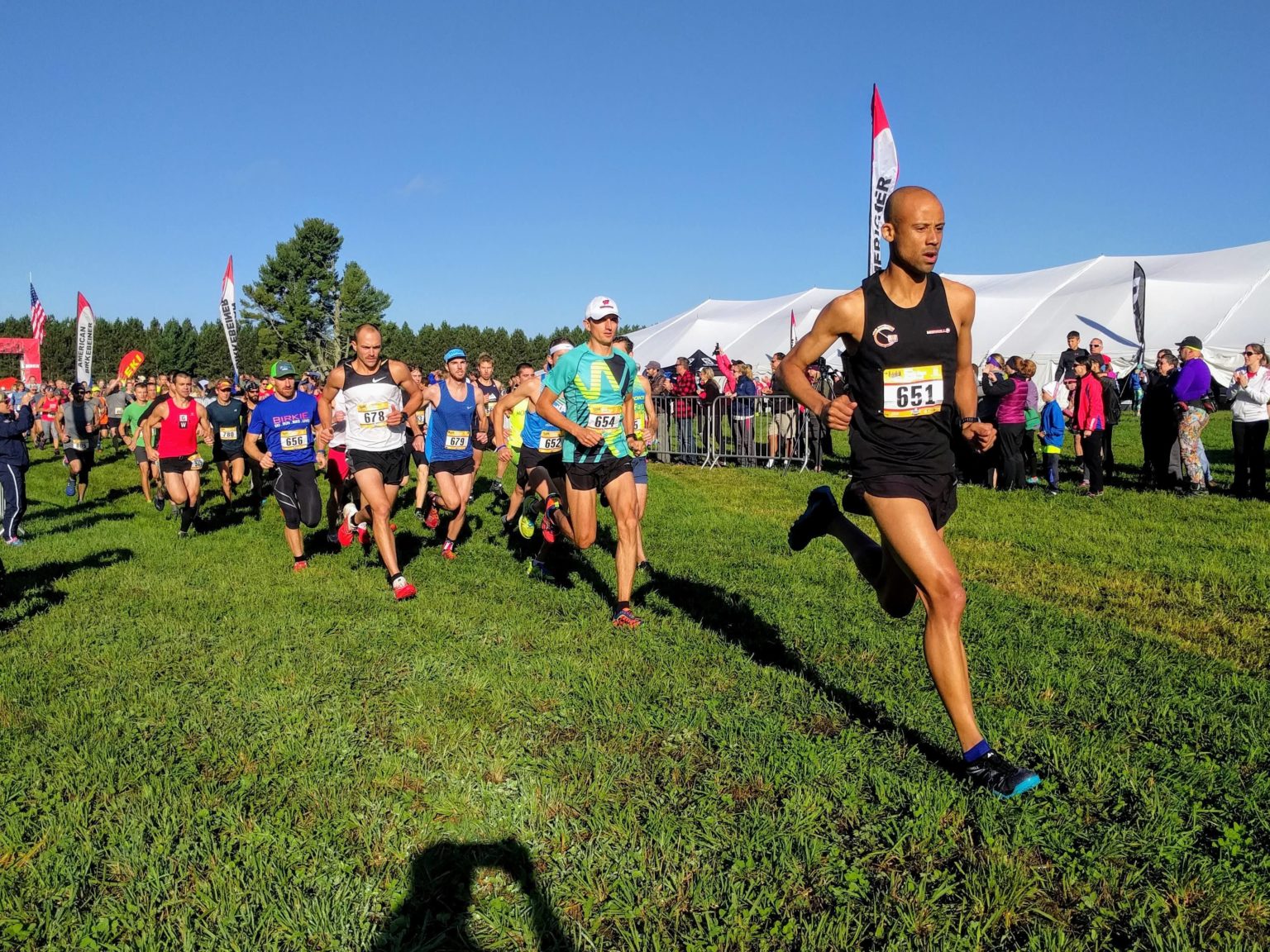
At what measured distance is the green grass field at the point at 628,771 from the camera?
2.87 meters

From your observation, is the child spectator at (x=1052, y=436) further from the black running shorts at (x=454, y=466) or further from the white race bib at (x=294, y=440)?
the white race bib at (x=294, y=440)

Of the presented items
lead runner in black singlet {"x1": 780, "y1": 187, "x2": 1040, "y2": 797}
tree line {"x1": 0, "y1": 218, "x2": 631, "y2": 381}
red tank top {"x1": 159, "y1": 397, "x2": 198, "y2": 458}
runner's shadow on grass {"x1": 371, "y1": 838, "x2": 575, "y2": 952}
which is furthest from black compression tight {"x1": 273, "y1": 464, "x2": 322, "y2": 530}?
tree line {"x1": 0, "y1": 218, "x2": 631, "y2": 381}

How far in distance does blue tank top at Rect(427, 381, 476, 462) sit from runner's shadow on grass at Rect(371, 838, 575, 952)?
6.82 metres

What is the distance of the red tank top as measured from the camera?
37.8 ft

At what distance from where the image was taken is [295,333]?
3433 inches

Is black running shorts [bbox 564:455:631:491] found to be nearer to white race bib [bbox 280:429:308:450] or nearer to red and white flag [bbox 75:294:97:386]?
white race bib [bbox 280:429:308:450]

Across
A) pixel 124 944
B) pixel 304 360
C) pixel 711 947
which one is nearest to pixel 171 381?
pixel 124 944

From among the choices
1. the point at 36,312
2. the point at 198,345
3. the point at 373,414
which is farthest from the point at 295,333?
the point at 373,414

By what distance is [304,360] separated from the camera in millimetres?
90312

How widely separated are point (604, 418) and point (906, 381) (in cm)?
326

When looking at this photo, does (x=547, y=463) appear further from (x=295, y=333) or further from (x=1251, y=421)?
(x=295, y=333)

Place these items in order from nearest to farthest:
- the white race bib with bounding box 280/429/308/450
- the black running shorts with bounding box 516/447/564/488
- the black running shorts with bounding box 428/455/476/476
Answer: the black running shorts with bounding box 516/447/564/488 → the white race bib with bounding box 280/429/308/450 → the black running shorts with bounding box 428/455/476/476

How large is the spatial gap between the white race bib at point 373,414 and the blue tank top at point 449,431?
4.93 ft

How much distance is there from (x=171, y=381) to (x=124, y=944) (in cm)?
1034
